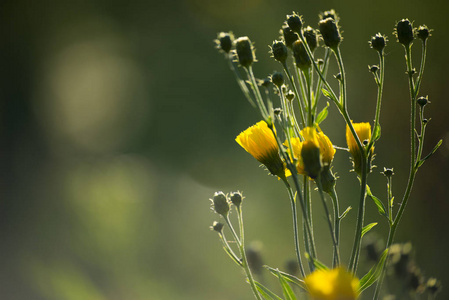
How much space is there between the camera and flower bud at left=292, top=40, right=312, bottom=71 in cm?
47

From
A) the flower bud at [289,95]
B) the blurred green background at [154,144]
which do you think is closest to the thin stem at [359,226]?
the flower bud at [289,95]

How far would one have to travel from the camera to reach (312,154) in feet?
1.27

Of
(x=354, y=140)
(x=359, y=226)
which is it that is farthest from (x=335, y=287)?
(x=354, y=140)

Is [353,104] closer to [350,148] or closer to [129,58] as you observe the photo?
[350,148]

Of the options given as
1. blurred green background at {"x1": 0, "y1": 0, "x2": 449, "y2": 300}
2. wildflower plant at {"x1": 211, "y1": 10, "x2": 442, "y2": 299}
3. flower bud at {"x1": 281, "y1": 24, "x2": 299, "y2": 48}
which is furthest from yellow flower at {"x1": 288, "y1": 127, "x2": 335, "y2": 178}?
blurred green background at {"x1": 0, "y1": 0, "x2": 449, "y2": 300}

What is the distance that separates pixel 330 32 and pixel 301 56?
0.03 m

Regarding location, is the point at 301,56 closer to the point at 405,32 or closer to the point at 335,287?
the point at 405,32

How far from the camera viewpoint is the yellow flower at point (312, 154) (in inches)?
15.3

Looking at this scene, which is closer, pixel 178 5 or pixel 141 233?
pixel 141 233

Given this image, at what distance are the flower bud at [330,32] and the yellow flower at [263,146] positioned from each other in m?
0.10

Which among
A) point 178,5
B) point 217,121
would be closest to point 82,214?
point 217,121

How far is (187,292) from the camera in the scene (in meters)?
1.14

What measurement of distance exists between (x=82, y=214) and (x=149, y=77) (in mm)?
1862

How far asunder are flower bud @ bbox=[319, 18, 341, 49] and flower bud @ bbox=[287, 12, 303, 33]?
0.02 meters
